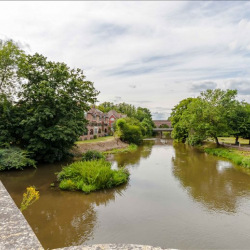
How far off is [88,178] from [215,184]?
945 cm

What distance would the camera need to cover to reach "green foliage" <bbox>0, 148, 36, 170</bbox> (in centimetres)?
1842

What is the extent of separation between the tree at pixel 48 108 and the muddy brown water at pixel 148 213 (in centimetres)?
463

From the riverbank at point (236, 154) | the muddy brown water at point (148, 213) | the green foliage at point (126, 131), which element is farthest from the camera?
the green foliage at point (126, 131)

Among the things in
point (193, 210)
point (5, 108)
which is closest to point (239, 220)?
point (193, 210)

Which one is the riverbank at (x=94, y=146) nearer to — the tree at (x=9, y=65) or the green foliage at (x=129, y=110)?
the tree at (x=9, y=65)

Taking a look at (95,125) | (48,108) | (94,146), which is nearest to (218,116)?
(94,146)

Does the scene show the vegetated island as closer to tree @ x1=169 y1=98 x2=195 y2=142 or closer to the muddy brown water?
the muddy brown water

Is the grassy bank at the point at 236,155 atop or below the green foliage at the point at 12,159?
below

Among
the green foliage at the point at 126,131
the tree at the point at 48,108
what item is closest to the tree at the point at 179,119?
the green foliage at the point at 126,131

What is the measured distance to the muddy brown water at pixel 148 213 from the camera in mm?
8430

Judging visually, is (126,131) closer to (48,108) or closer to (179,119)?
(179,119)

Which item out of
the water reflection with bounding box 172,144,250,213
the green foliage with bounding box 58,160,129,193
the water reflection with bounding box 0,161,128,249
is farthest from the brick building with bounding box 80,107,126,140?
the water reflection with bounding box 0,161,128,249

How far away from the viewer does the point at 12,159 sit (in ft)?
61.3

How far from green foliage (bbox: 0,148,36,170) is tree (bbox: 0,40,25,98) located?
650cm
